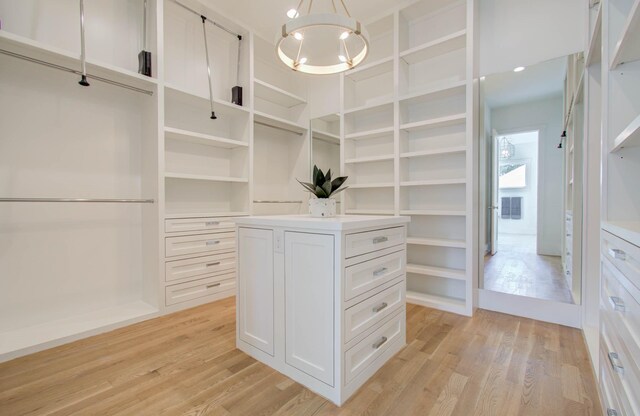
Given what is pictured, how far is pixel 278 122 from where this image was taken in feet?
12.1

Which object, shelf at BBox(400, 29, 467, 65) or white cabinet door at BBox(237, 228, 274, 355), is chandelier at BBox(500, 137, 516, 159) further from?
white cabinet door at BBox(237, 228, 274, 355)

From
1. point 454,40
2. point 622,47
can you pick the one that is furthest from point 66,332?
point 454,40

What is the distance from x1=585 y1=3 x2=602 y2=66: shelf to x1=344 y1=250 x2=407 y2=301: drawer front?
5.69 ft

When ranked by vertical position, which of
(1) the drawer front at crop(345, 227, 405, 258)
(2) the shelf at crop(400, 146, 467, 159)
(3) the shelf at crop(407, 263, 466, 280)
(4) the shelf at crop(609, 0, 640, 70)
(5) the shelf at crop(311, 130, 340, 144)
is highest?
(5) the shelf at crop(311, 130, 340, 144)

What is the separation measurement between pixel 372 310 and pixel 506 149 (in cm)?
210

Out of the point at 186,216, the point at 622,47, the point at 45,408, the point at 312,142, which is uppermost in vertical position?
the point at 312,142

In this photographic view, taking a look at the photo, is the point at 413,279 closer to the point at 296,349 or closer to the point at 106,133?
the point at 296,349

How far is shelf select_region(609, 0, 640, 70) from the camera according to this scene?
0.96 m

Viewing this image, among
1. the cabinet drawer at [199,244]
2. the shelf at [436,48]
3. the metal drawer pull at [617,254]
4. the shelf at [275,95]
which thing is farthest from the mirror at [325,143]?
the metal drawer pull at [617,254]

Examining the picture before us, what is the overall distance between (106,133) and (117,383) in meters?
2.01

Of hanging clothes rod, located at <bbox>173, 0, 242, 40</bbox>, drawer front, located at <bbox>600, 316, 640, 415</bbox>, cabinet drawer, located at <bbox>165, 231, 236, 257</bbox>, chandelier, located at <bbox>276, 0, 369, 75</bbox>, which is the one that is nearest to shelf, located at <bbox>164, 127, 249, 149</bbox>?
cabinet drawer, located at <bbox>165, 231, 236, 257</bbox>

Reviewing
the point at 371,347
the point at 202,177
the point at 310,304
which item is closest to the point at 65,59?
the point at 202,177

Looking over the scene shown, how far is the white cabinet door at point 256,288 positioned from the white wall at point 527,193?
2.30 metres

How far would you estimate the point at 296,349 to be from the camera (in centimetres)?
156
